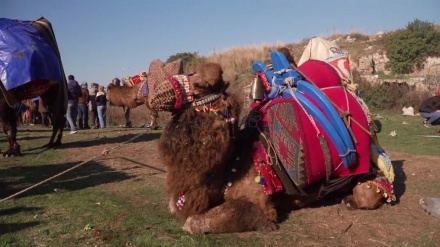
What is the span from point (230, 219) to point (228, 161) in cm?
51

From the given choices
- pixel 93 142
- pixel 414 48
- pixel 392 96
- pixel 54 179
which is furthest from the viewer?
pixel 414 48

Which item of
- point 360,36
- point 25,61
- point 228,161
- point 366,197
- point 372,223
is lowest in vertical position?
point 372,223

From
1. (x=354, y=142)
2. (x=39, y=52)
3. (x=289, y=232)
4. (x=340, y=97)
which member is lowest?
(x=289, y=232)

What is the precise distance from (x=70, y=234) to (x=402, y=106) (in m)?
19.9

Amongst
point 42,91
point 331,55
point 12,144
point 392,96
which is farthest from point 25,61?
point 392,96

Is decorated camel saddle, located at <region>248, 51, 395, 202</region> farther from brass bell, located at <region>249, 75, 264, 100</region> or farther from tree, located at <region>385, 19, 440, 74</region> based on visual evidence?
tree, located at <region>385, 19, 440, 74</region>

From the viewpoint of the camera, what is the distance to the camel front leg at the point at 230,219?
349 centimetres

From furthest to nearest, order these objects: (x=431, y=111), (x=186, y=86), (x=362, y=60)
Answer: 1. (x=362, y=60)
2. (x=431, y=111)
3. (x=186, y=86)

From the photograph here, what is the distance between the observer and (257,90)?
473 cm

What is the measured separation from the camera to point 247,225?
3.62 meters

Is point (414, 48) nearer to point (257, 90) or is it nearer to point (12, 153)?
point (12, 153)

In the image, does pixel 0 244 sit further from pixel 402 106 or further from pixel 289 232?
pixel 402 106

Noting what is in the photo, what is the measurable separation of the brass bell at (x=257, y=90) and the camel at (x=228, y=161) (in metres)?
0.34

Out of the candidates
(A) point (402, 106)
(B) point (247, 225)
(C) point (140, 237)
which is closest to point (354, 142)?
(B) point (247, 225)
